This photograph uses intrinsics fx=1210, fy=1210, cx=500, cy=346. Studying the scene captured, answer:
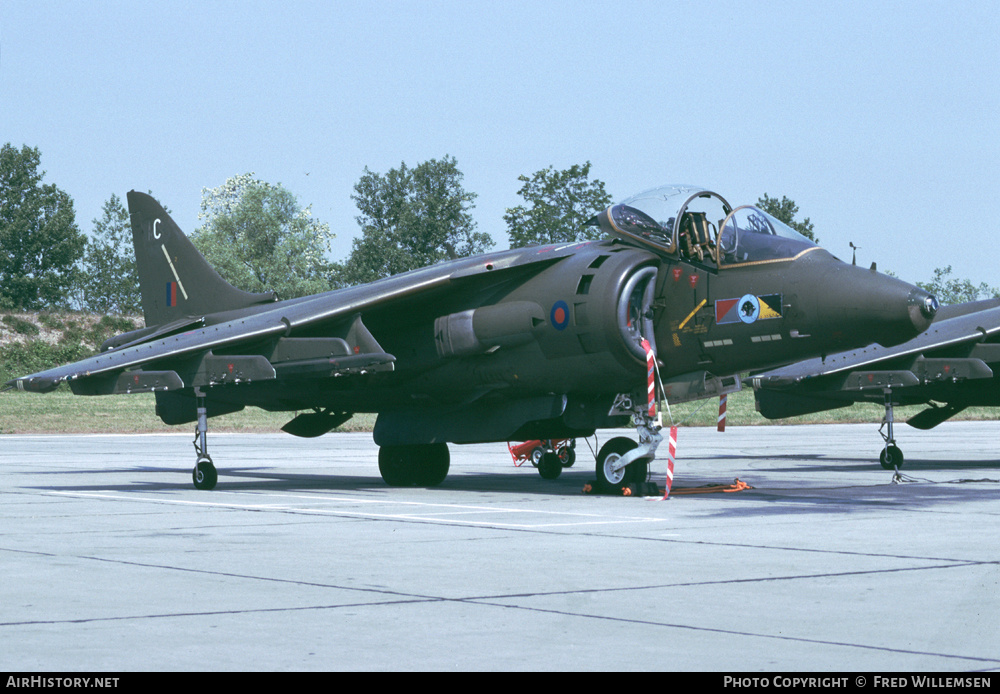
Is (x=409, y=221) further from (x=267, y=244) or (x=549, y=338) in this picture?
(x=549, y=338)

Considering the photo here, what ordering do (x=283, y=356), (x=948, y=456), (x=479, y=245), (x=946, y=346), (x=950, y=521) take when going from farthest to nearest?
(x=479, y=245) < (x=948, y=456) < (x=946, y=346) < (x=283, y=356) < (x=950, y=521)

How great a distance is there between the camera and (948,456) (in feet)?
73.9

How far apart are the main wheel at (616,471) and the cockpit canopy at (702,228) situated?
2.41 meters

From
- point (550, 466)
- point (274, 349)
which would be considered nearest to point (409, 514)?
point (274, 349)

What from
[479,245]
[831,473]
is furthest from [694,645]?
[479,245]

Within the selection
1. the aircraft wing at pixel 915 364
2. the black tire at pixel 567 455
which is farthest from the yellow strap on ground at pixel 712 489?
the black tire at pixel 567 455

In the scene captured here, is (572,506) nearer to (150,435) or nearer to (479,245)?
(150,435)

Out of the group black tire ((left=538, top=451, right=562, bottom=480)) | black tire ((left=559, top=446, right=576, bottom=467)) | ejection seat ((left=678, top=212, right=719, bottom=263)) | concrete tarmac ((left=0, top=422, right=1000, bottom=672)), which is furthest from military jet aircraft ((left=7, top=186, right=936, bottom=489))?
black tire ((left=559, top=446, right=576, bottom=467))

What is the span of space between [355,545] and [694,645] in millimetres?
4440

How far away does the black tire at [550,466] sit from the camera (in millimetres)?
17844

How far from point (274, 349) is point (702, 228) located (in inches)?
217

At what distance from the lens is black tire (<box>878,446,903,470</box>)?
1883 centimetres

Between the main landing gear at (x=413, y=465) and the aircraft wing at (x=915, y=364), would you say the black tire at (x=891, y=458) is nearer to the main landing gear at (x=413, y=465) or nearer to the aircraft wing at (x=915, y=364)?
the aircraft wing at (x=915, y=364)

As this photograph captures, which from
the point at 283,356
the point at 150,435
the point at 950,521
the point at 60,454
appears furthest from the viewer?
the point at 150,435
